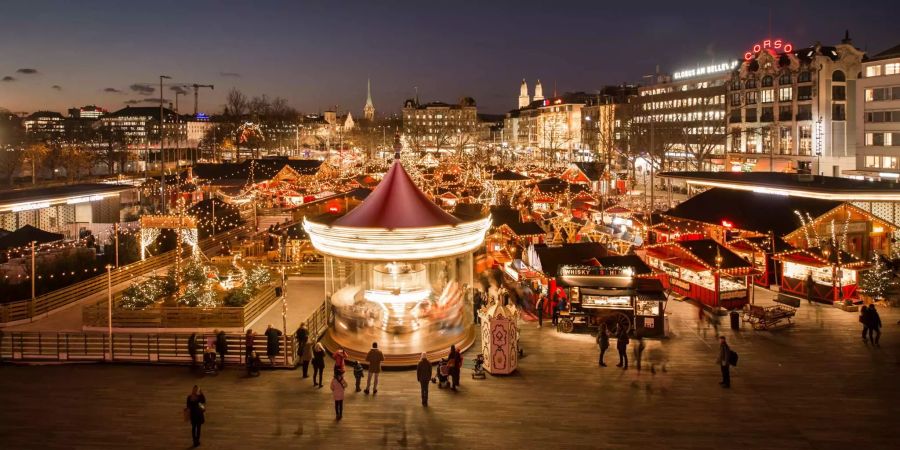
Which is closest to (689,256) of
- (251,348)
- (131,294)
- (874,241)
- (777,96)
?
(874,241)

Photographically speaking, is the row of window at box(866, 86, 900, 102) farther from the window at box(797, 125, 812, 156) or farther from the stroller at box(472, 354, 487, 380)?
the stroller at box(472, 354, 487, 380)

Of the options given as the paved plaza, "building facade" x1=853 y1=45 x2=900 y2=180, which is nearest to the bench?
the paved plaza

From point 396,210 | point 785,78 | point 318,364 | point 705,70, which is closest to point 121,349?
point 318,364

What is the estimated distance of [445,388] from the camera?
14492 mm

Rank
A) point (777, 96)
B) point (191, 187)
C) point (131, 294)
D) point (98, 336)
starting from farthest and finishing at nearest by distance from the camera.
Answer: point (777, 96) → point (191, 187) → point (131, 294) → point (98, 336)

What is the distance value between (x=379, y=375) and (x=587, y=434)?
543 centimetres

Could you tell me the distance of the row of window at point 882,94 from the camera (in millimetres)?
49750

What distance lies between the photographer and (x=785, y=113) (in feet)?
212

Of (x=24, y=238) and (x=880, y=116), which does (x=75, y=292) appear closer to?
(x=24, y=238)

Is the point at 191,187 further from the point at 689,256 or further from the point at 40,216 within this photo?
the point at 689,256

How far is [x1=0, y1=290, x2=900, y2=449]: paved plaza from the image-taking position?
38.7ft

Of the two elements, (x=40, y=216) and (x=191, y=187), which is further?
(x=191, y=187)

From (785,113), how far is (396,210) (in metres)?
60.5

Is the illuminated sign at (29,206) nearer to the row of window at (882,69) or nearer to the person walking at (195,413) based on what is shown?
the person walking at (195,413)
